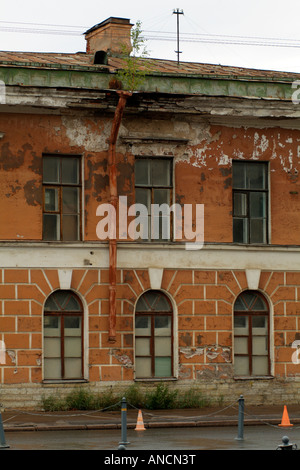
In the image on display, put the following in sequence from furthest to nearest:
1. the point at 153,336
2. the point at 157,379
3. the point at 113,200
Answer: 1. the point at 153,336
2. the point at 157,379
3. the point at 113,200

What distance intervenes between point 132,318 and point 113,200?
2.85m

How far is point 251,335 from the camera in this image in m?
29.2

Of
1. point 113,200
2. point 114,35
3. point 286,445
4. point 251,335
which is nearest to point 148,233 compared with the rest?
point 113,200

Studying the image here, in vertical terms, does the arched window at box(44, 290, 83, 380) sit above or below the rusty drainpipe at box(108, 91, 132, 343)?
below

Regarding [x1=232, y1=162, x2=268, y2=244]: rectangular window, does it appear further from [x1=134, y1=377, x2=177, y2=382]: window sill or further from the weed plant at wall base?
the weed plant at wall base

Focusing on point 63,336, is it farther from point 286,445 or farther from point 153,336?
point 286,445

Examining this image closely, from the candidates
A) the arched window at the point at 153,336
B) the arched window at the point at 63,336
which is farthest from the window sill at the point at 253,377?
the arched window at the point at 63,336

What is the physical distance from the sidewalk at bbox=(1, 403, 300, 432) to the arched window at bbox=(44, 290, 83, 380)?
46.8 inches

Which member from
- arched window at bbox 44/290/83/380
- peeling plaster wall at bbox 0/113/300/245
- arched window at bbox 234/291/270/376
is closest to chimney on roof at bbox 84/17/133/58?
peeling plaster wall at bbox 0/113/300/245

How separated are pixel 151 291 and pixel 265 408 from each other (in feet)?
12.9

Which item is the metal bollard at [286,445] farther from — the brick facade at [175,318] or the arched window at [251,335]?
the arched window at [251,335]

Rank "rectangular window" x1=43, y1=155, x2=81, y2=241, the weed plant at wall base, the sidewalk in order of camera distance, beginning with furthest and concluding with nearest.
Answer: "rectangular window" x1=43, y1=155, x2=81, y2=241 → the weed plant at wall base → the sidewalk

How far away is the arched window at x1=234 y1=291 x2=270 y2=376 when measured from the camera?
29094 millimetres
